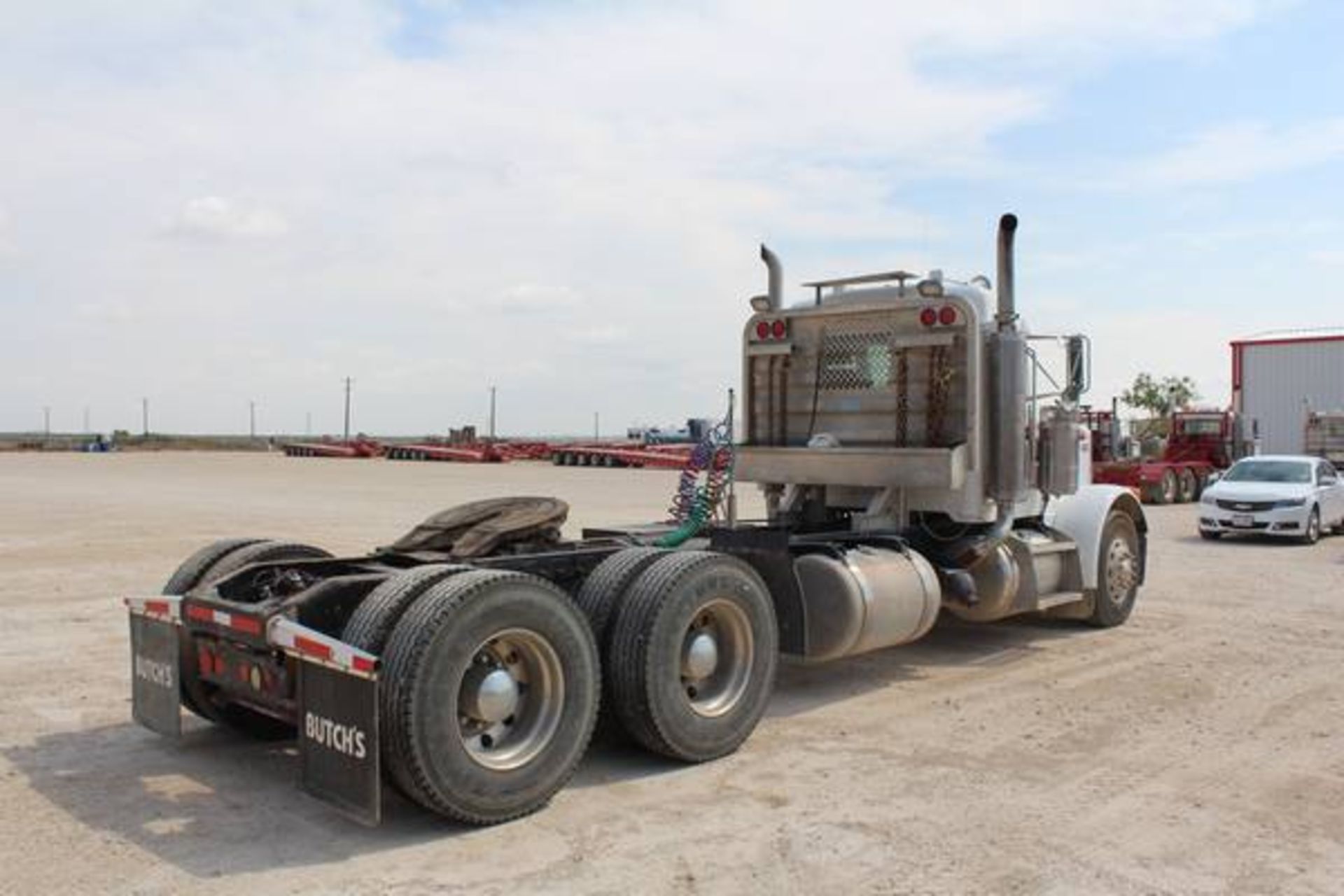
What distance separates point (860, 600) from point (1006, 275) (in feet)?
9.74

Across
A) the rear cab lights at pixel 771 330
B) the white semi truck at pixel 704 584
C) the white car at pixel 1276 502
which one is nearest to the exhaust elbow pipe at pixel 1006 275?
the white semi truck at pixel 704 584

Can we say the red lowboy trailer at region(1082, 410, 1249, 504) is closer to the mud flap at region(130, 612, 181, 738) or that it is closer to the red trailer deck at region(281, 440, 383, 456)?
the mud flap at region(130, 612, 181, 738)

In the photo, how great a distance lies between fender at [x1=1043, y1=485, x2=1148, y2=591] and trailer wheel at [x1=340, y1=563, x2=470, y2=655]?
622 cm

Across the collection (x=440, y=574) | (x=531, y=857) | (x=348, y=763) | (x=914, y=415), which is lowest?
(x=531, y=857)

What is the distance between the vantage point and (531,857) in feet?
15.8

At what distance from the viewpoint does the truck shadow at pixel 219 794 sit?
16.0 ft

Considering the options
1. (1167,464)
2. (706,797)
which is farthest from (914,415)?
(1167,464)

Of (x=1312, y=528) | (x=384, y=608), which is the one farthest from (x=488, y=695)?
(x=1312, y=528)

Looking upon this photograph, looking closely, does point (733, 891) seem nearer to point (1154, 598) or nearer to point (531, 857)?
point (531, 857)

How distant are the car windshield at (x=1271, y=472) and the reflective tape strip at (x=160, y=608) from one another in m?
18.5

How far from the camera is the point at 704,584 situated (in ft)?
20.5

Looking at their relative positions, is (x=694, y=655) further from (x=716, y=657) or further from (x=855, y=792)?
(x=855, y=792)

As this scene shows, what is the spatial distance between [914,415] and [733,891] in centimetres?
509

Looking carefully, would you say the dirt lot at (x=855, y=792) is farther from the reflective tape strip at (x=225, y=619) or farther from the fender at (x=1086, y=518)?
the reflective tape strip at (x=225, y=619)
